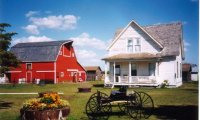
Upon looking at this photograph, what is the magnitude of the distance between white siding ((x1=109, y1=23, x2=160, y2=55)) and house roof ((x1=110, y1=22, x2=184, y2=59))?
408mm

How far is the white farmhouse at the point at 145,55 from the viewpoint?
62.1 feet

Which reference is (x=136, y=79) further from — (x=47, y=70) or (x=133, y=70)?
(x=47, y=70)

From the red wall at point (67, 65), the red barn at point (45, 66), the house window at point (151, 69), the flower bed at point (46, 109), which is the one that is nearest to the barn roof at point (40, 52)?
the red barn at point (45, 66)

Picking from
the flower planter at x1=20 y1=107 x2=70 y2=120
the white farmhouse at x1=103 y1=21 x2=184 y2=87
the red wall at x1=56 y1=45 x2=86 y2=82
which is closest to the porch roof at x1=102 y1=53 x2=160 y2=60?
the white farmhouse at x1=103 y1=21 x2=184 y2=87

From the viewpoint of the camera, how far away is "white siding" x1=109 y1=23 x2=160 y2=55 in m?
19.6

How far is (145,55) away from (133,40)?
1.52 meters

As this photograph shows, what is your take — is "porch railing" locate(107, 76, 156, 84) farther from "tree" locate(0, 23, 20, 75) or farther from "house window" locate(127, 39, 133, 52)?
"tree" locate(0, 23, 20, 75)

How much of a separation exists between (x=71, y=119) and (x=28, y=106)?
4.17 ft

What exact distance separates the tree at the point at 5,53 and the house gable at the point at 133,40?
1121 centimetres

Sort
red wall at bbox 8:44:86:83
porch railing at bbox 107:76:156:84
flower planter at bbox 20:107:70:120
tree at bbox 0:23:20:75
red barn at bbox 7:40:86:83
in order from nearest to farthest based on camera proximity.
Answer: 1. flower planter at bbox 20:107:70:120
2. tree at bbox 0:23:20:75
3. porch railing at bbox 107:76:156:84
4. red barn at bbox 7:40:86:83
5. red wall at bbox 8:44:86:83

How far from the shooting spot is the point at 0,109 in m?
9.86

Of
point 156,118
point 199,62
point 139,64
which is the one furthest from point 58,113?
point 139,64

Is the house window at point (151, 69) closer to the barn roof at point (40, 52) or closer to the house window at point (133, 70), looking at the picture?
the house window at point (133, 70)

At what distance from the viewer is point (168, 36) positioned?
768 inches
